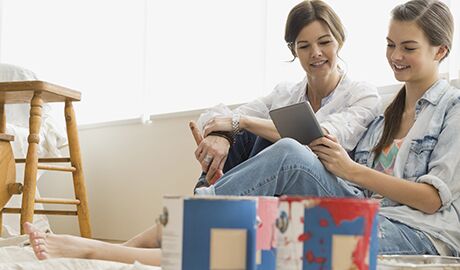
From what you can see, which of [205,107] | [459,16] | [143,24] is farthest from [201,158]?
[143,24]

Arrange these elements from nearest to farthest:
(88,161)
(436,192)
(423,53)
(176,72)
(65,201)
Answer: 1. (436,192)
2. (423,53)
3. (65,201)
4. (176,72)
5. (88,161)

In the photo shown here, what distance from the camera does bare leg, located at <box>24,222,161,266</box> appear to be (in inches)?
53.5

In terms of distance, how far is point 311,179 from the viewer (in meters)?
1.50

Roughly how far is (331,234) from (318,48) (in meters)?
1.38

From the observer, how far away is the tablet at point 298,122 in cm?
152

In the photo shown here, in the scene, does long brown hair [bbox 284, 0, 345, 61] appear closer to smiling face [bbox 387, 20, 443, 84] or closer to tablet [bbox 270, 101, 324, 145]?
smiling face [bbox 387, 20, 443, 84]

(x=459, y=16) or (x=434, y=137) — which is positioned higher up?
(x=459, y=16)

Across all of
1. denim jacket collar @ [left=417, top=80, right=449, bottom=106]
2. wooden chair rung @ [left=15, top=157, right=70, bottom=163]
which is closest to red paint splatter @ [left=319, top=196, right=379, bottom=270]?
denim jacket collar @ [left=417, top=80, right=449, bottom=106]

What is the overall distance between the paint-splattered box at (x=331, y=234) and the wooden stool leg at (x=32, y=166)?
2.16 metres

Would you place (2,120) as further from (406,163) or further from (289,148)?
(406,163)

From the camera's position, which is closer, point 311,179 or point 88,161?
point 311,179

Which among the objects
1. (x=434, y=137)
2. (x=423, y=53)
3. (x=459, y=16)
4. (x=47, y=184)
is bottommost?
(x=47, y=184)

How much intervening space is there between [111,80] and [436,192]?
240cm

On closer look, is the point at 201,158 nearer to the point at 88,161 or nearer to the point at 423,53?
the point at 423,53
